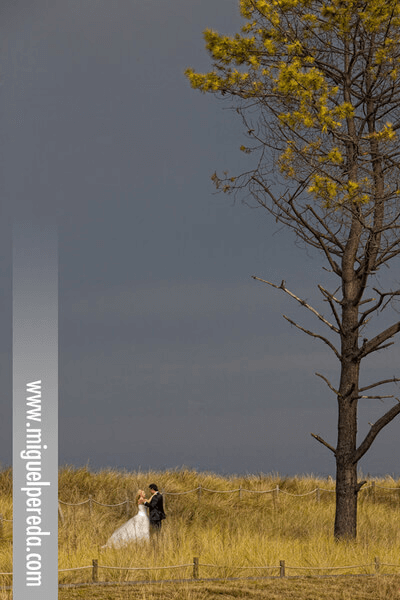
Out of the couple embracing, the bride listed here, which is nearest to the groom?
the couple embracing

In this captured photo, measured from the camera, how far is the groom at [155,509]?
14.9m

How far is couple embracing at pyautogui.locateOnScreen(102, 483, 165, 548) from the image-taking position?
13867 millimetres

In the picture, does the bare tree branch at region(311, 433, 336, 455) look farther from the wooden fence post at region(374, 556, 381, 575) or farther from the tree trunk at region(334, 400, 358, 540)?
the wooden fence post at region(374, 556, 381, 575)

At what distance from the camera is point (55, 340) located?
566 cm

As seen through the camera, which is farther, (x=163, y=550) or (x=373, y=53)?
(x=373, y=53)

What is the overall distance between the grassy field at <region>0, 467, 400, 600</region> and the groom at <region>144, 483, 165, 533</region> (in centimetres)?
28

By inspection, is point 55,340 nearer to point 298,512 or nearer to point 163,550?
point 163,550

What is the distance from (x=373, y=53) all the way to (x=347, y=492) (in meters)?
8.75

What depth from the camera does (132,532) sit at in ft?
46.2

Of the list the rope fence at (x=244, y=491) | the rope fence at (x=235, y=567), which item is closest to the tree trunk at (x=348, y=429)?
the rope fence at (x=235, y=567)

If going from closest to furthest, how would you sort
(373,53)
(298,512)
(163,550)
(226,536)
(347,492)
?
1. (163,550)
2. (226,536)
3. (347,492)
4. (373,53)
5. (298,512)

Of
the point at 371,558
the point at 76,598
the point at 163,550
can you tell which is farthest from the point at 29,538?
the point at 371,558

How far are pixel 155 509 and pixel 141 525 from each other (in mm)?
673

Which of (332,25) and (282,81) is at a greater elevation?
(332,25)
